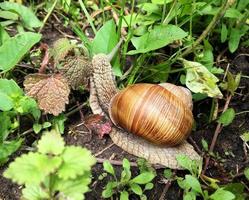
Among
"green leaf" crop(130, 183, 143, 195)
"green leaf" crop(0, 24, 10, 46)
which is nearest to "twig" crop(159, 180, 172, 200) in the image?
"green leaf" crop(130, 183, 143, 195)

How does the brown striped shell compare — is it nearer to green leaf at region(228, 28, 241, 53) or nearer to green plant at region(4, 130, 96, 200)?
green leaf at region(228, 28, 241, 53)

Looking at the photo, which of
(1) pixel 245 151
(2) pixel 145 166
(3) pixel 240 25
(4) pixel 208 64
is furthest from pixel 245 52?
(2) pixel 145 166

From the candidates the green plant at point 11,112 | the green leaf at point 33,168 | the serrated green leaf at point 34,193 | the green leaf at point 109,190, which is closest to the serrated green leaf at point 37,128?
the green plant at point 11,112

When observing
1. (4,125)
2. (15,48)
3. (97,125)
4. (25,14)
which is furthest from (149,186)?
(25,14)

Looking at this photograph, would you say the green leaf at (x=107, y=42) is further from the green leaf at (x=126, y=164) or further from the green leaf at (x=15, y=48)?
the green leaf at (x=126, y=164)

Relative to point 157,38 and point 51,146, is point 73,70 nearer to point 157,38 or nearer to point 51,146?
point 157,38
